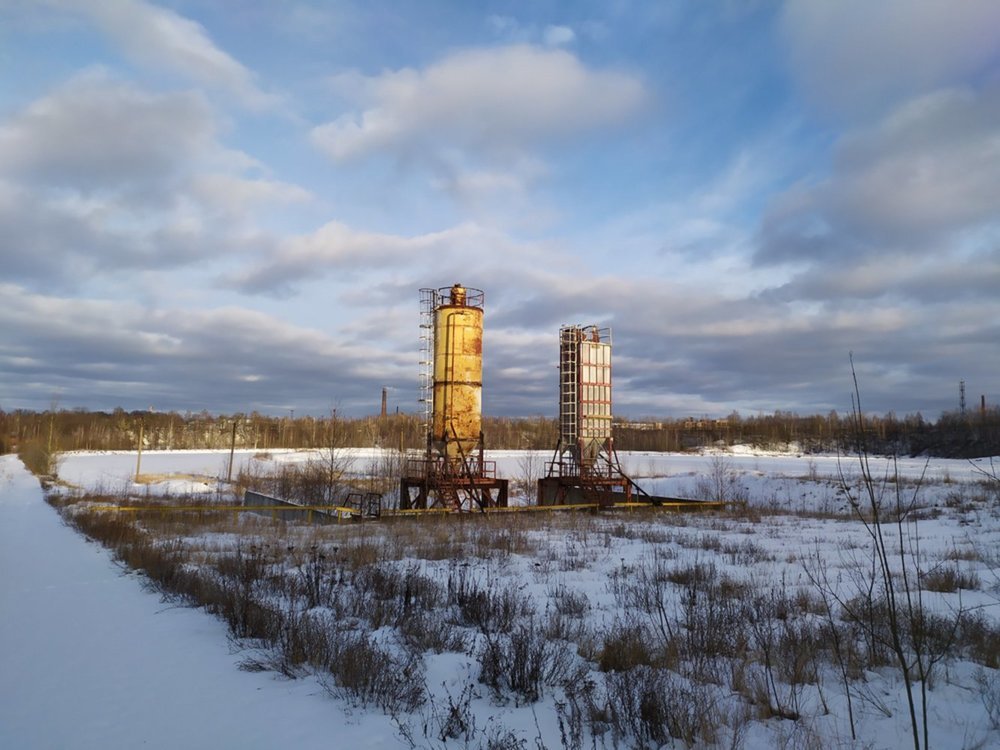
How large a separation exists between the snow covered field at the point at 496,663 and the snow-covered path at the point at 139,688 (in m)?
0.02

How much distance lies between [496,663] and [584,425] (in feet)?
75.5

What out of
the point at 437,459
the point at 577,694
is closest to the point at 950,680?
the point at 577,694

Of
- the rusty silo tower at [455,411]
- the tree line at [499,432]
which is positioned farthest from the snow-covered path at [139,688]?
the tree line at [499,432]

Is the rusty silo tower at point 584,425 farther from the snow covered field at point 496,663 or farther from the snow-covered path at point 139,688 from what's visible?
the snow-covered path at point 139,688

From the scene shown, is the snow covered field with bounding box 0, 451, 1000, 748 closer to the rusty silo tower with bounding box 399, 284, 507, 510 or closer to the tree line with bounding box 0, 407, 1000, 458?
the rusty silo tower with bounding box 399, 284, 507, 510

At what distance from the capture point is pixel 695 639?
6160 millimetres

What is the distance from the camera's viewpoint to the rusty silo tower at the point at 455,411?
25.5 meters

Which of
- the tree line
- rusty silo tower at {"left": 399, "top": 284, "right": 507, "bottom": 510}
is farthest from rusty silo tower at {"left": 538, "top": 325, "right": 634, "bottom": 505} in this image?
the tree line

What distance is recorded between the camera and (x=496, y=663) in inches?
216

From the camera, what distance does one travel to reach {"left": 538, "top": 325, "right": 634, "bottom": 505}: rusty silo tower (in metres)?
28.1

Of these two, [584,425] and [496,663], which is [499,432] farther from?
[496,663]

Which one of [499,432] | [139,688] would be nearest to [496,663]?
[139,688]

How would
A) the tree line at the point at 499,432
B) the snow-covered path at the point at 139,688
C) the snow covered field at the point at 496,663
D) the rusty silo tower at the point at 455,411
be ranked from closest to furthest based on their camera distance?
→ the snow covered field at the point at 496,663 < the snow-covered path at the point at 139,688 < the rusty silo tower at the point at 455,411 < the tree line at the point at 499,432

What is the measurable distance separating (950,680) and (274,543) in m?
13.1
